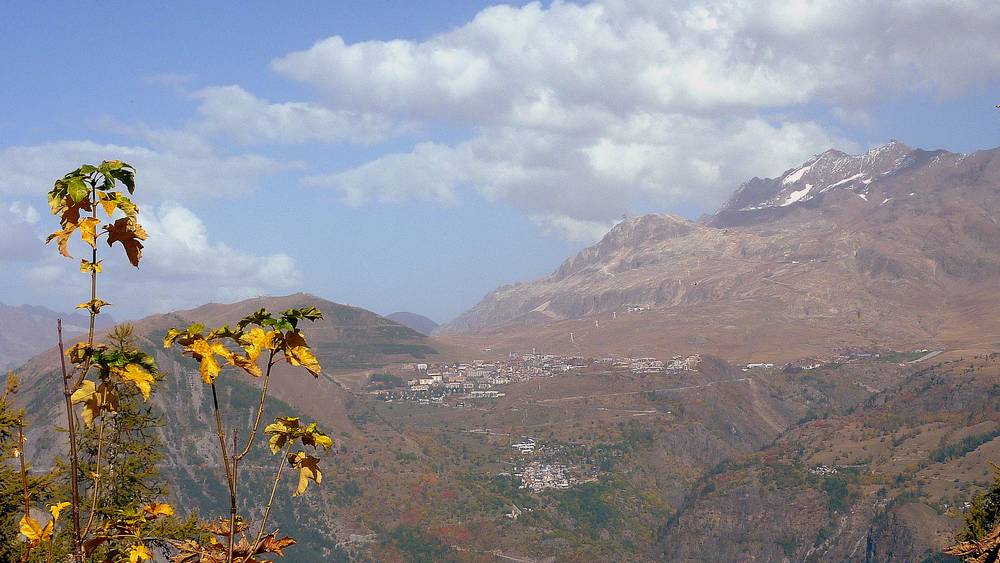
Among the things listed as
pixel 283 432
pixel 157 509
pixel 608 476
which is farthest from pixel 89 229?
pixel 608 476

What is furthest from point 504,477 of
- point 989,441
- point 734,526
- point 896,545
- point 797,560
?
point 989,441

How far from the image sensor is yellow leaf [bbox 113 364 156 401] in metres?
6.03

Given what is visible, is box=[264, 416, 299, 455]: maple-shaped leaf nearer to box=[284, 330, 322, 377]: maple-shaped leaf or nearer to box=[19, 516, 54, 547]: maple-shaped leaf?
box=[284, 330, 322, 377]: maple-shaped leaf

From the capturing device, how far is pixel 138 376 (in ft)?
20.0

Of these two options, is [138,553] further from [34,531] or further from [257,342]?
[257,342]

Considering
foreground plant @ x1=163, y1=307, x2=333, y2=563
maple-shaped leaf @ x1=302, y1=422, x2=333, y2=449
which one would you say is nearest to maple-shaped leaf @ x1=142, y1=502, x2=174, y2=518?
foreground plant @ x1=163, y1=307, x2=333, y2=563

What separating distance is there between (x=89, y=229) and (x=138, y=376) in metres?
1.09

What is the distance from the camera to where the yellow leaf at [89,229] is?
6156mm

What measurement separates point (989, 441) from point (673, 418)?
6876 centimetres

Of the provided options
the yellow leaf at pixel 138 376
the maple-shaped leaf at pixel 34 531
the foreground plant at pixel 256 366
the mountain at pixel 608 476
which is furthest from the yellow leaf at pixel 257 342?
the mountain at pixel 608 476

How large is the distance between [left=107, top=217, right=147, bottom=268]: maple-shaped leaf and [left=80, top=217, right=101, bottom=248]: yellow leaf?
0.14m

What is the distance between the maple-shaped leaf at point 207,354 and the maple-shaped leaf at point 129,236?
929mm

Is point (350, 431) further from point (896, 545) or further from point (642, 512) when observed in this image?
point (896, 545)

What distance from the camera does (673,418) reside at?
189875 millimetres
